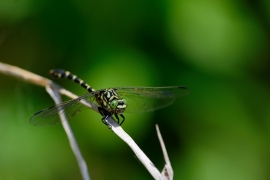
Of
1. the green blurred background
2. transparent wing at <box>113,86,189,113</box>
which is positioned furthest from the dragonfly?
the green blurred background

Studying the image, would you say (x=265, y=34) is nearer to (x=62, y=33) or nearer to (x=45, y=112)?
(x=62, y=33)

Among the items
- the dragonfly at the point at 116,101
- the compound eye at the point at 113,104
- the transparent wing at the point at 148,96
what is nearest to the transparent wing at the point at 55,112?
the dragonfly at the point at 116,101

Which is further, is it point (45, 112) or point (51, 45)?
point (51, 45)

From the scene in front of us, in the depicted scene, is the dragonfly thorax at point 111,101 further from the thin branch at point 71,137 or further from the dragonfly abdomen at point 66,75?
the dragonfly abdomen at point 66,75

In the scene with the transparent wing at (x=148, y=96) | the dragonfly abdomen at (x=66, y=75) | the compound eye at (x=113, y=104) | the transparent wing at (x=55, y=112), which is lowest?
the transparent wing at (x=148, y=96)

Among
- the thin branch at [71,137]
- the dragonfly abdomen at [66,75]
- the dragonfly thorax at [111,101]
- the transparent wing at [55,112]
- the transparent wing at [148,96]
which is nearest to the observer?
the thin branch at [71,137]

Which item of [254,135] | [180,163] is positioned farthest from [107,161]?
[254,135]

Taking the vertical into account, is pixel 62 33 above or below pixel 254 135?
above
